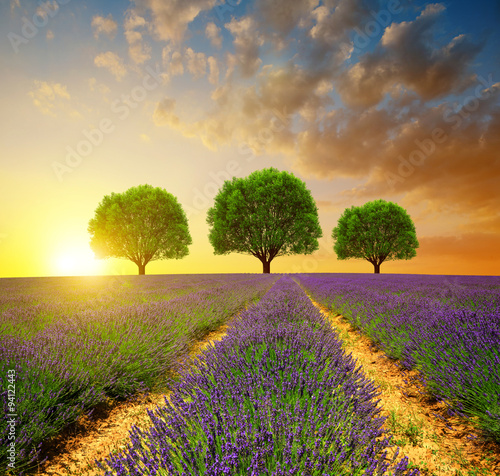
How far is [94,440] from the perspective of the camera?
6.94ft

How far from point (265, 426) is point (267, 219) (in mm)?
21404

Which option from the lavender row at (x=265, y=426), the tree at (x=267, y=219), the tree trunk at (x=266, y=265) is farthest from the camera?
the tree trunk at (x=266, y=265)

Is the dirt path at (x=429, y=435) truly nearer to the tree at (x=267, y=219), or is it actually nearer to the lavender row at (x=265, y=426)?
the lavender row at (x=265, y=426)

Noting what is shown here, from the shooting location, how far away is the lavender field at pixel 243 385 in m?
1.27

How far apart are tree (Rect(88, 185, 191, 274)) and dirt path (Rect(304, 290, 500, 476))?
23378mm

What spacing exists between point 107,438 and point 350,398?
1.94 metres

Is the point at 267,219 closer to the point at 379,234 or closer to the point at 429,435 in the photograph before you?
the point at 379,234

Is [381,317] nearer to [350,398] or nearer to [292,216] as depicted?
[350,398]

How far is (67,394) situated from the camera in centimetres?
234

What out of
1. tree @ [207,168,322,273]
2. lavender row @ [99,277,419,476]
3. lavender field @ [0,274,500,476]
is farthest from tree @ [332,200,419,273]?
lavender row @ [99,277,419,476]

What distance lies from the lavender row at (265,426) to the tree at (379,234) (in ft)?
100

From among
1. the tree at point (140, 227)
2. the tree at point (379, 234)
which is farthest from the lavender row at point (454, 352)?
the tree at point (379, 234)

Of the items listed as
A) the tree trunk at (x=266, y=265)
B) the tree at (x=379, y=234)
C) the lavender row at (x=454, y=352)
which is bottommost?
the lavender row at (x=454, y=352)

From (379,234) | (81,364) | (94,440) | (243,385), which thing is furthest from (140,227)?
(379,234)
